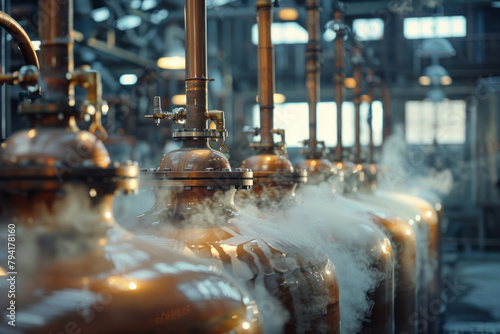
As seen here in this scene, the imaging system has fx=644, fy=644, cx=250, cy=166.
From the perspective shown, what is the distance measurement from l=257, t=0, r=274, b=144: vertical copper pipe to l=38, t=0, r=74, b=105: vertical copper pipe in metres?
1.57

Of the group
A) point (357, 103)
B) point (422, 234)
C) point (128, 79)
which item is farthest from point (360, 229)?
point (128, 79)

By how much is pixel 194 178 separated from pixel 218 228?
0.16 m

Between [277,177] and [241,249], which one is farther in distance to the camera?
[277,177]

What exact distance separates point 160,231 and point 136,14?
7875mm

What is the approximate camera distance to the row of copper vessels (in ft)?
3.49

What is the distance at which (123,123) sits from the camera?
10.8 m

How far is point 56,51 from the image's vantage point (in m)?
1.19

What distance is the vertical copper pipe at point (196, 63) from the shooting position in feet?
6.43

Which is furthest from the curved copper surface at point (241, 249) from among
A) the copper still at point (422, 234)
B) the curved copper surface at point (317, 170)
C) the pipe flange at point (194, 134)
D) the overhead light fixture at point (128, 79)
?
the overhead light fixture at point (128, 79)

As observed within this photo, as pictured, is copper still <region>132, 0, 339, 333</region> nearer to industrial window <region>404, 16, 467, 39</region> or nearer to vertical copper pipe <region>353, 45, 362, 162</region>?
vertical copper pipe <region>353, 45, 362, 162</region>

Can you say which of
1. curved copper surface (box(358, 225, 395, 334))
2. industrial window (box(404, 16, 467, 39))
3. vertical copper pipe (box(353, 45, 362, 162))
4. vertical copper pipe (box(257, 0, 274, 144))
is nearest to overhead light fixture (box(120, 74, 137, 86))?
vertical copper pipe (box(353, 45, 362, 162))

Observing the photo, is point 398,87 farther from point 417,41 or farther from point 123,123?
point 123,123

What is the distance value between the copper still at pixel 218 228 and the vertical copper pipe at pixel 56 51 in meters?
0.62

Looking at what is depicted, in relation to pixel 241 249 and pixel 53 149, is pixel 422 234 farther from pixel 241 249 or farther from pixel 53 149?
pixel 53 149
